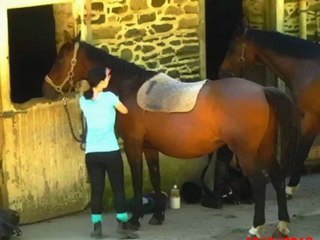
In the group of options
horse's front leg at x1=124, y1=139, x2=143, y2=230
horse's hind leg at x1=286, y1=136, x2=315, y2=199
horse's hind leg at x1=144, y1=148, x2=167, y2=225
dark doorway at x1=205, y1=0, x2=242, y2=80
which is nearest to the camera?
horse's front leg at x1=124, y1=139, x2=143, y2=230

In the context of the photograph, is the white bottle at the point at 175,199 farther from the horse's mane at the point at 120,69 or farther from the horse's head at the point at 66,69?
the horse's head at the point at 66,69

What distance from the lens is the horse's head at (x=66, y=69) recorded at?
408 inches

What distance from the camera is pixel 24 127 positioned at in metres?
10.6

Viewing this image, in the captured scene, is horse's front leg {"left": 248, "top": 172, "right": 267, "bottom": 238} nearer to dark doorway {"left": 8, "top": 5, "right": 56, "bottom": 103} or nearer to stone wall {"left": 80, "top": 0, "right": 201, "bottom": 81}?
stone wall {"left": 80, "top": 0, "right": 201, "bottom": 81}

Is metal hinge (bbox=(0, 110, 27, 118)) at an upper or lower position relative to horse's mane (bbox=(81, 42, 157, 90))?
lower

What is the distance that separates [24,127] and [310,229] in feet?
10.8

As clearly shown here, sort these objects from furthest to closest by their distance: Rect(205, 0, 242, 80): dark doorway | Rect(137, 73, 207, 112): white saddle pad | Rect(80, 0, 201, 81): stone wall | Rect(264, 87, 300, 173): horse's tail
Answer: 1. Rect(205, 0, 242, 80): dark doorway
2. Rect(80, 0, 201, 81): stone wall
3. Rect(137, 73, 207, 112): white saddle pad
4. Rect(264, 87, 300, 173): horse's tail

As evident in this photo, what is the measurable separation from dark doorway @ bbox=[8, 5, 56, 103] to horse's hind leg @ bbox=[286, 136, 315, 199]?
3363 mm

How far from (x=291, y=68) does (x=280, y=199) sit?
214cm

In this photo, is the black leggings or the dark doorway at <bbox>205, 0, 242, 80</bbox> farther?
the dark doorway at <bbox>205, 0, 242, 80</bbox>

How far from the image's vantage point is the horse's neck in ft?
37.5

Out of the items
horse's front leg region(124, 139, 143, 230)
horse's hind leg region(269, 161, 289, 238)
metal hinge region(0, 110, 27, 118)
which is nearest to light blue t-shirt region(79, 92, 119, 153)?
horse's front leg region(124, 139, 143, 230)

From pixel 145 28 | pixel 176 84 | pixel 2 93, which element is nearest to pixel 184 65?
pixel 145 28

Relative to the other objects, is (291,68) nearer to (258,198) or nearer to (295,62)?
(295,62)
